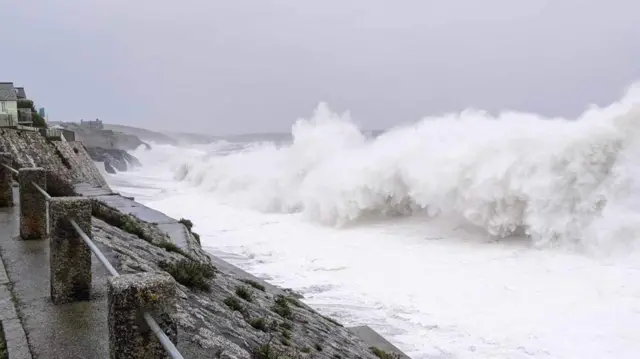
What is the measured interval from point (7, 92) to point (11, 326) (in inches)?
1198

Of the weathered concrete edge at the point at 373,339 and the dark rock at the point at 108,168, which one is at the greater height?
the dark rock at the point at 108,168

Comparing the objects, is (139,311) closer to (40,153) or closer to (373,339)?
(373,339)

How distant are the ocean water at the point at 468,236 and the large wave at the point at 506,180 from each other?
0.04m

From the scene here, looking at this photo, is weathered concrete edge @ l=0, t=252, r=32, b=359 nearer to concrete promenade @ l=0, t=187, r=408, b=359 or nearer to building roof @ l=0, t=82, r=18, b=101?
concrete promenade @ l=0, t=187, r=408, b=359

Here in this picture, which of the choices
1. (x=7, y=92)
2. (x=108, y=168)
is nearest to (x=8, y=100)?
(x=7, y=92)

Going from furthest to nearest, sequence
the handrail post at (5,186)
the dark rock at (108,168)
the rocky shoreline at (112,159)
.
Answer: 1. the rocky shoreline at (112,159)
2. the dark rock at (108,168)
3. the handrail post at (5,186)

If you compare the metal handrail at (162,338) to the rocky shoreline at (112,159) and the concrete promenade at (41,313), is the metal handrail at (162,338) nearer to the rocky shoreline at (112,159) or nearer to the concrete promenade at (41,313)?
the concrete promenade at (41,313)

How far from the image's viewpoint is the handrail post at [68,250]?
4047 mm

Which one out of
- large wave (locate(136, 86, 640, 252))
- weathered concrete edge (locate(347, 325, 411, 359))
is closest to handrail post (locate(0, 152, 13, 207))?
weathered concrete edge (locate(347, 325, 411, 359))

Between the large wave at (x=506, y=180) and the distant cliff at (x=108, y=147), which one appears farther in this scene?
the distant cliff at (x=108, y=147)

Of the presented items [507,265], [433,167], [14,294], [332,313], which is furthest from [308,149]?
[14,294]

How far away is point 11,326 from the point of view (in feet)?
12.5

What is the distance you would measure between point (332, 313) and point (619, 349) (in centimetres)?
407

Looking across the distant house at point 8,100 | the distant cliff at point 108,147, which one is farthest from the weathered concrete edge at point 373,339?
the distant cliff at point 108,147
